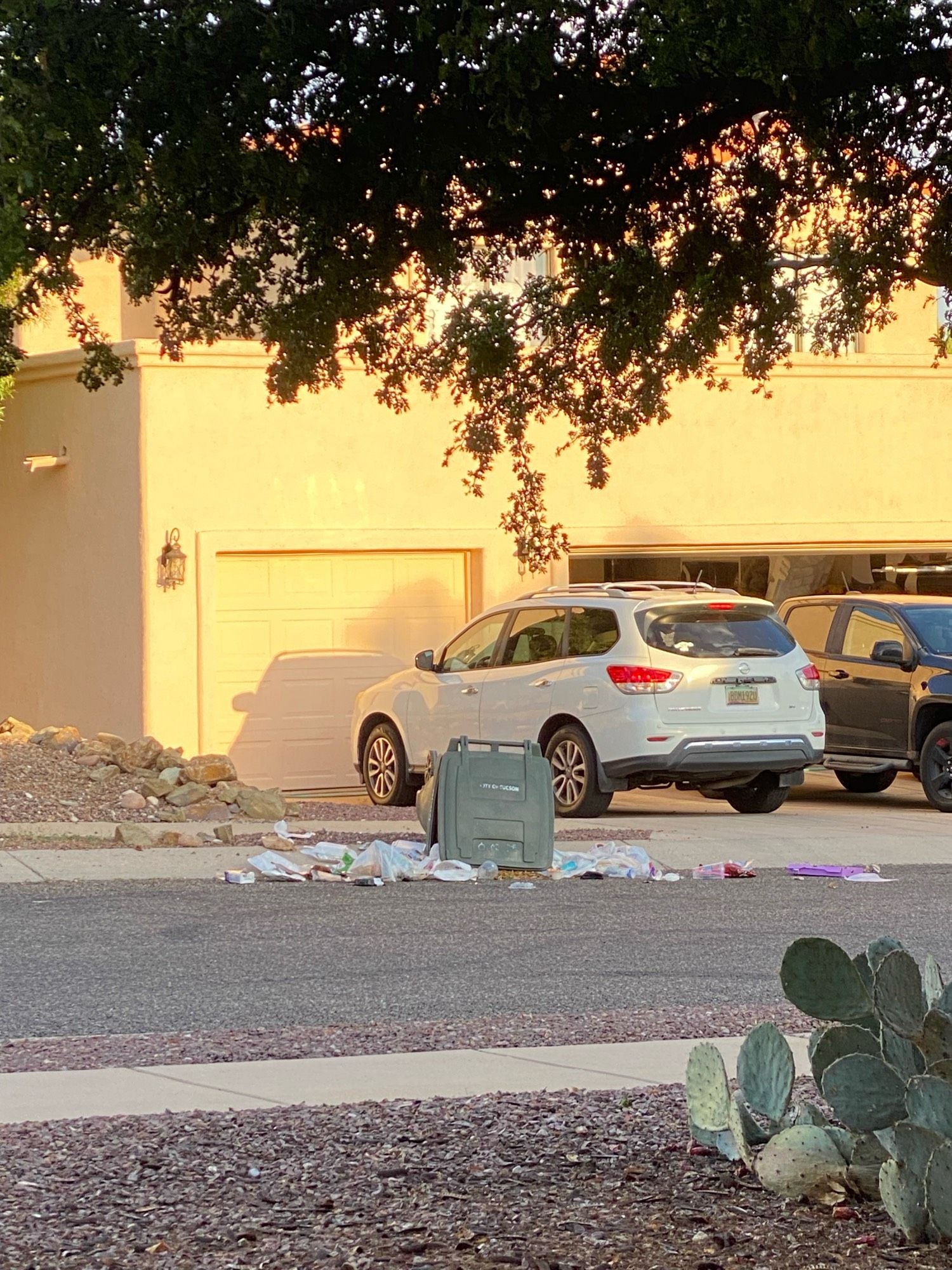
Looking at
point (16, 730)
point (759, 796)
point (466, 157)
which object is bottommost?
point (759, 796)

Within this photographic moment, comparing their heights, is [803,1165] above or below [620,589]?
below

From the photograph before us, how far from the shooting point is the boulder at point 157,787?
56.7ft

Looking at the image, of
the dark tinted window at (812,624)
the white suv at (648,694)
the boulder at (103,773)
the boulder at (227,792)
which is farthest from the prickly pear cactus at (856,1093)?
the dark tinted window at (812,624)

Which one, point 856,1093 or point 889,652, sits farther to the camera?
point 889,652

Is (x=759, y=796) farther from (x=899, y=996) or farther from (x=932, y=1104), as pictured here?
(x=932, y=1104)

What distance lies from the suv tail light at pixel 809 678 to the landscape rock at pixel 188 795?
17.8ft

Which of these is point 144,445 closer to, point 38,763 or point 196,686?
point 196,686

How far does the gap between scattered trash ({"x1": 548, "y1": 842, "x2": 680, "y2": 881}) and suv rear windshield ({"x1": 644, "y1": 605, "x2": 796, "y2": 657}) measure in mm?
3417

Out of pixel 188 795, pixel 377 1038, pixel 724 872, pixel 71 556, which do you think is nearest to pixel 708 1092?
pixel 377 1038

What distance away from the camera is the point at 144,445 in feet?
67.4

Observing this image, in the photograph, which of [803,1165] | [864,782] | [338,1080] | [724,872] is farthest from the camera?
[864,782]

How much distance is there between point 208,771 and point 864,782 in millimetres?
7513

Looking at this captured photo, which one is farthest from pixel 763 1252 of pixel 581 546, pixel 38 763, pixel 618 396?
pixel 581 546

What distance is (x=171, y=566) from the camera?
20.5m
